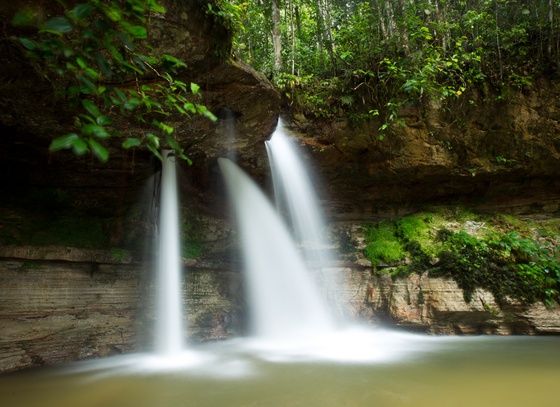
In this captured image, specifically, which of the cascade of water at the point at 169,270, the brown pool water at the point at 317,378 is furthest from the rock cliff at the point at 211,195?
the brown pool water at the point at 317,378

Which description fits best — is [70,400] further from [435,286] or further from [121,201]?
[435,286]

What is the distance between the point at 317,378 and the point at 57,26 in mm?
3837

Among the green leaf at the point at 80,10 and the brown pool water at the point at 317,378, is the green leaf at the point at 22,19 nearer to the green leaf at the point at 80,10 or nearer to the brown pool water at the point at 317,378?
the green leaf at the point at 80,10

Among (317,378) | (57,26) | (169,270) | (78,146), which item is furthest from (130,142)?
(169,270)

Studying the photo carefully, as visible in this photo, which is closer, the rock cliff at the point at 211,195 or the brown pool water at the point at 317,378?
the brown pool water at the point at 317,378

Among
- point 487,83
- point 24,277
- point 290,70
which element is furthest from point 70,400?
point 487,83

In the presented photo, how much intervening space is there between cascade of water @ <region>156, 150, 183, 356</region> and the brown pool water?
0.52 metres

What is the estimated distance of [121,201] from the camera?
6.64 metres

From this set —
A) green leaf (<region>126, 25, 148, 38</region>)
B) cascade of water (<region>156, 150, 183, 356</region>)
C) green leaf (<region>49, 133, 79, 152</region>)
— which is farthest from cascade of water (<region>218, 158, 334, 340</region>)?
green leaf (<region>49, 133, 79, 152</region>)

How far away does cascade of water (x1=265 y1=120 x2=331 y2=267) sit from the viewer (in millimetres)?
7133

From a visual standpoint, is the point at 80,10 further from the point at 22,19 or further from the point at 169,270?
the point at 169,270

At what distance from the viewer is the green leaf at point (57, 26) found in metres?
1.64

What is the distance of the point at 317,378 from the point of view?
151 inches

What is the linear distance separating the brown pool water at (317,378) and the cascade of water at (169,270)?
0.52 m
